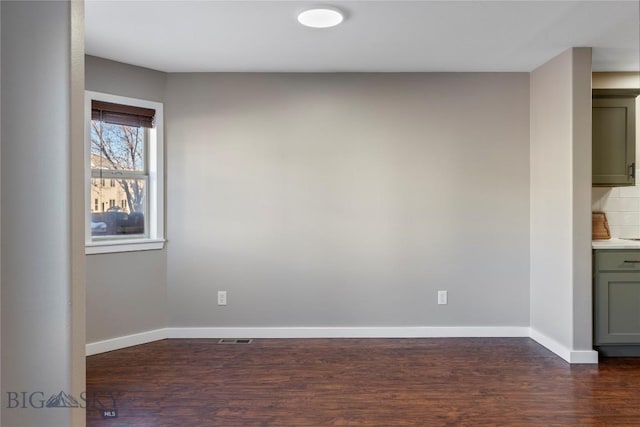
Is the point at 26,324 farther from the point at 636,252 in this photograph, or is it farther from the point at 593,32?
the point at 636,252

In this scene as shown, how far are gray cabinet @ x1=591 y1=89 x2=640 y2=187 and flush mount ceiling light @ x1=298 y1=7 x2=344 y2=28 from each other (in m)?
2.27

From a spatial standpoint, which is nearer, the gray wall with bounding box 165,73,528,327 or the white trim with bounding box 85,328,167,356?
the white trim with bounding box 85,328,167,356

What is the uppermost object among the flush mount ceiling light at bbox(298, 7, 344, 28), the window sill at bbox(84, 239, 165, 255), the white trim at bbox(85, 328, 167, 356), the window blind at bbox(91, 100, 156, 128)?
the flush mount ceiling light at bbox(298, 7, 344, 28)

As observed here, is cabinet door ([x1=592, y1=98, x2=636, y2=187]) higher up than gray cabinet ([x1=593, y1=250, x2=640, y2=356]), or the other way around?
cabinet door ([x1=592, y1=98, x2=636, y2=187])

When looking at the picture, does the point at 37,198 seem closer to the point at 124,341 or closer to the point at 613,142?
the point at 124,341

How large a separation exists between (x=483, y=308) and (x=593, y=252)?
1012 millimetres

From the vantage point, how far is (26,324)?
148 centimetres

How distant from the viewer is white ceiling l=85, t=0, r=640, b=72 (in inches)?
95.4

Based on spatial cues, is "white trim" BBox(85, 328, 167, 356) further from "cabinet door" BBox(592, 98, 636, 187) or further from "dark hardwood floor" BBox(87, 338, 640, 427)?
"cabinet door" BBox(592, 98, 636, 187)

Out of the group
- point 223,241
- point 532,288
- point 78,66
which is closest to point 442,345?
point 532,288

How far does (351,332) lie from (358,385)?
989 mm

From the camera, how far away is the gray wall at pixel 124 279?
10.7 feet

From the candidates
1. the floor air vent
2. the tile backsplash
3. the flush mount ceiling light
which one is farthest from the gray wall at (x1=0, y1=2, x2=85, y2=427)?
the tile backsplash

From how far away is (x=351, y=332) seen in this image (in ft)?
12.0
